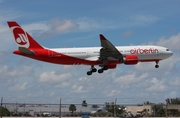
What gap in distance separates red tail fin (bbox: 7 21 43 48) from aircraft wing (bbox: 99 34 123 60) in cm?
1265

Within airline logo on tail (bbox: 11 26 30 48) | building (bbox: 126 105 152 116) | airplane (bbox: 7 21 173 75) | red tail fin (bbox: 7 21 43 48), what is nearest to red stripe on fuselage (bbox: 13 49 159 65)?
airplane (bbox: 7 21 173 75)

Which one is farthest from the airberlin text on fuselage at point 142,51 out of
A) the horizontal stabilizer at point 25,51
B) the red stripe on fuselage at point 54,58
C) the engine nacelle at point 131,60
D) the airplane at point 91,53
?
the horizontal stabilizer at point 25,51

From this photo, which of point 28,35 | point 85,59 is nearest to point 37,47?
point 28,35

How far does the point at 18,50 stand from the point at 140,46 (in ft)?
81.7

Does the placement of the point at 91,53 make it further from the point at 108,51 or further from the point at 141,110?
the point at 141,110

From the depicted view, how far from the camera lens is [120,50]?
91.0 m

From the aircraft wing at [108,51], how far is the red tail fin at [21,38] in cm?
1265

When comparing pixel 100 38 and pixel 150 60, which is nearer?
pixel 100 38

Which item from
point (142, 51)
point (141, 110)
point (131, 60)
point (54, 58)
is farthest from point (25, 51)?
point (141, 110)

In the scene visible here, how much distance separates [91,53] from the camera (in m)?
90.8

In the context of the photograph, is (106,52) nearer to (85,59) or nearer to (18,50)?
(85,59)

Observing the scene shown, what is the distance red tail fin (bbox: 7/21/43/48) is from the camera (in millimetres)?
88875

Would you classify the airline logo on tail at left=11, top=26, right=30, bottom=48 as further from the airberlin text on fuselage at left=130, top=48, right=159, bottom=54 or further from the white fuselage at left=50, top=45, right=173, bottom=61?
the airberlin text on fuselage at left=130, top=48, right=159, bottom=54

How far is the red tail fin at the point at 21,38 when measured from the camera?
3499 inches
